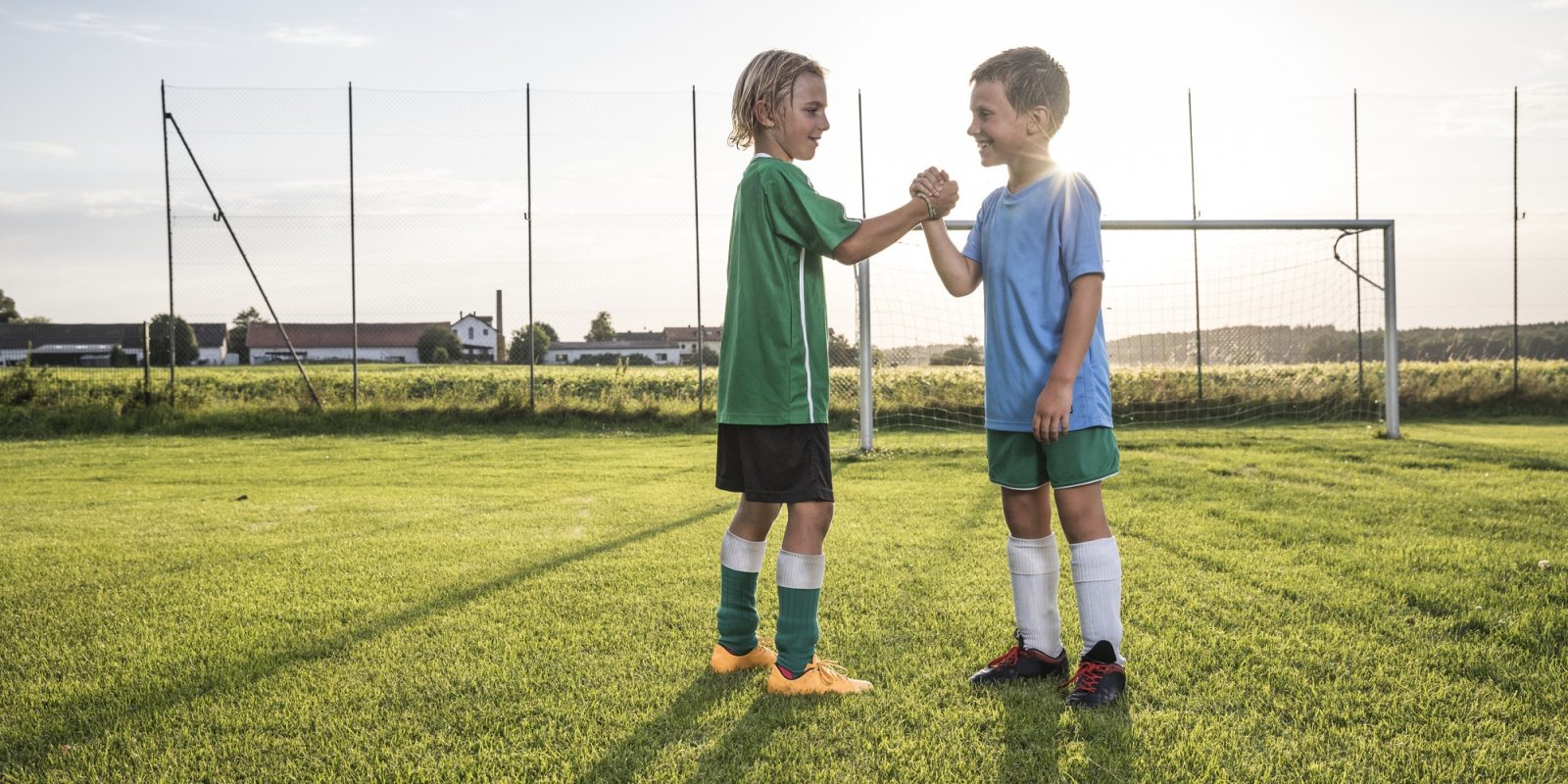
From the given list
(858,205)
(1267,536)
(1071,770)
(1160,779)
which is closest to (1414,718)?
(1160,779)

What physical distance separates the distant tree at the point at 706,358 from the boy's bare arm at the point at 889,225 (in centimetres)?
1115

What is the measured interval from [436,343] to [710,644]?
19.7 meters

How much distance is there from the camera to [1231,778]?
1.81 metres

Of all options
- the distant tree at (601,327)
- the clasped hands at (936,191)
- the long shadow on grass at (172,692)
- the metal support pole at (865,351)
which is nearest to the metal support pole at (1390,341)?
the metal support pole at (865,351)

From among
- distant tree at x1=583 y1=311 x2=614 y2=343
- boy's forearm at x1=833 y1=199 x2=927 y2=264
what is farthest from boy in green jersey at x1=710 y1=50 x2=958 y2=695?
distant tree at x1=583 y1=311 x2=614 y2=343

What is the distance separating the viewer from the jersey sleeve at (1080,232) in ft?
7.54

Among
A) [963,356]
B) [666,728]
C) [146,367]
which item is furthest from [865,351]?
[146,367]

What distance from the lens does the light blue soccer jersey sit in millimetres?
2318

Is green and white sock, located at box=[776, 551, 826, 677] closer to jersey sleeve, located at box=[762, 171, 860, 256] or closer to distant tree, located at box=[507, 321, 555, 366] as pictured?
jersey sleeve, located at box=[762, 171, 860, 256]

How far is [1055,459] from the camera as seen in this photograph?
7.61 ft

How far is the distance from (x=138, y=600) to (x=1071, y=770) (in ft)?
10.6

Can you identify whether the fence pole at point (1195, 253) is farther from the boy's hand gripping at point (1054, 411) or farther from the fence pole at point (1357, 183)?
the boy's hand gripping at point (1054, 411)

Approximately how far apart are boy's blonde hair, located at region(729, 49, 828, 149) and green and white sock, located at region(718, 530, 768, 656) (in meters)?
1.16

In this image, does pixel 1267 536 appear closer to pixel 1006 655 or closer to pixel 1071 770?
pixel 1006 655
